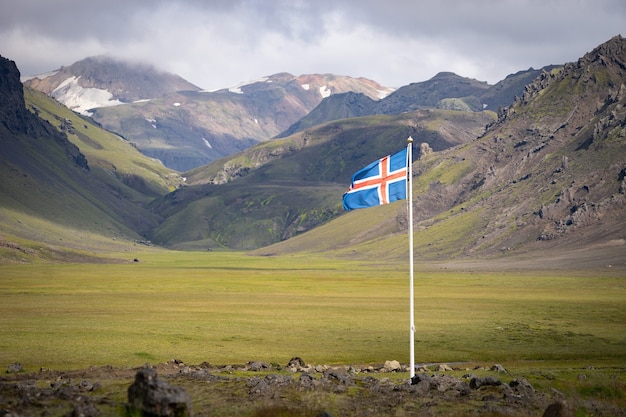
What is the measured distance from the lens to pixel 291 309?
304 feet

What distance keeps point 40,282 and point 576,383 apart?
401ft

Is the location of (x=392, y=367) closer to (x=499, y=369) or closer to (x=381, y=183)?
(x=499, y=369)

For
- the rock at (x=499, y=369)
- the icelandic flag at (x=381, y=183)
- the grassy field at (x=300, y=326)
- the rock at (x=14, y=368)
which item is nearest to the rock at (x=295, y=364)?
the grassy field at (x=300, y=326)

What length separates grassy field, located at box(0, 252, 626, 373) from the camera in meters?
53.7

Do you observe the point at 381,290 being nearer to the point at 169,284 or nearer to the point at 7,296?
the point at 169,284

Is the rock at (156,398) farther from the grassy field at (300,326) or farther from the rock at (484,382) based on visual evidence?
the grassy field at (300,326)

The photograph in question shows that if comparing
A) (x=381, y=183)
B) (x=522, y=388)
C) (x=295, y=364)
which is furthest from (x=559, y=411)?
(x=295, y=364)

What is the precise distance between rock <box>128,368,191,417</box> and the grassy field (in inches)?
803

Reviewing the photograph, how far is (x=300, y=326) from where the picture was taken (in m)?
72.8

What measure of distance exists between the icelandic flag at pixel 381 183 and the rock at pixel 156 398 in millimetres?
17631

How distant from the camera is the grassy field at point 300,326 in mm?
53656

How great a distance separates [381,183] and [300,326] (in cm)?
3452

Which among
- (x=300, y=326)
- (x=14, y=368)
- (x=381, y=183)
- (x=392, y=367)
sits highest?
(x=381, y=183)

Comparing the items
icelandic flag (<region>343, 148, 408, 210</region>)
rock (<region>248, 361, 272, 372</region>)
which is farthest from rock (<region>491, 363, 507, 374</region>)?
rock (<region>248, 361, 272, 372</region>)
